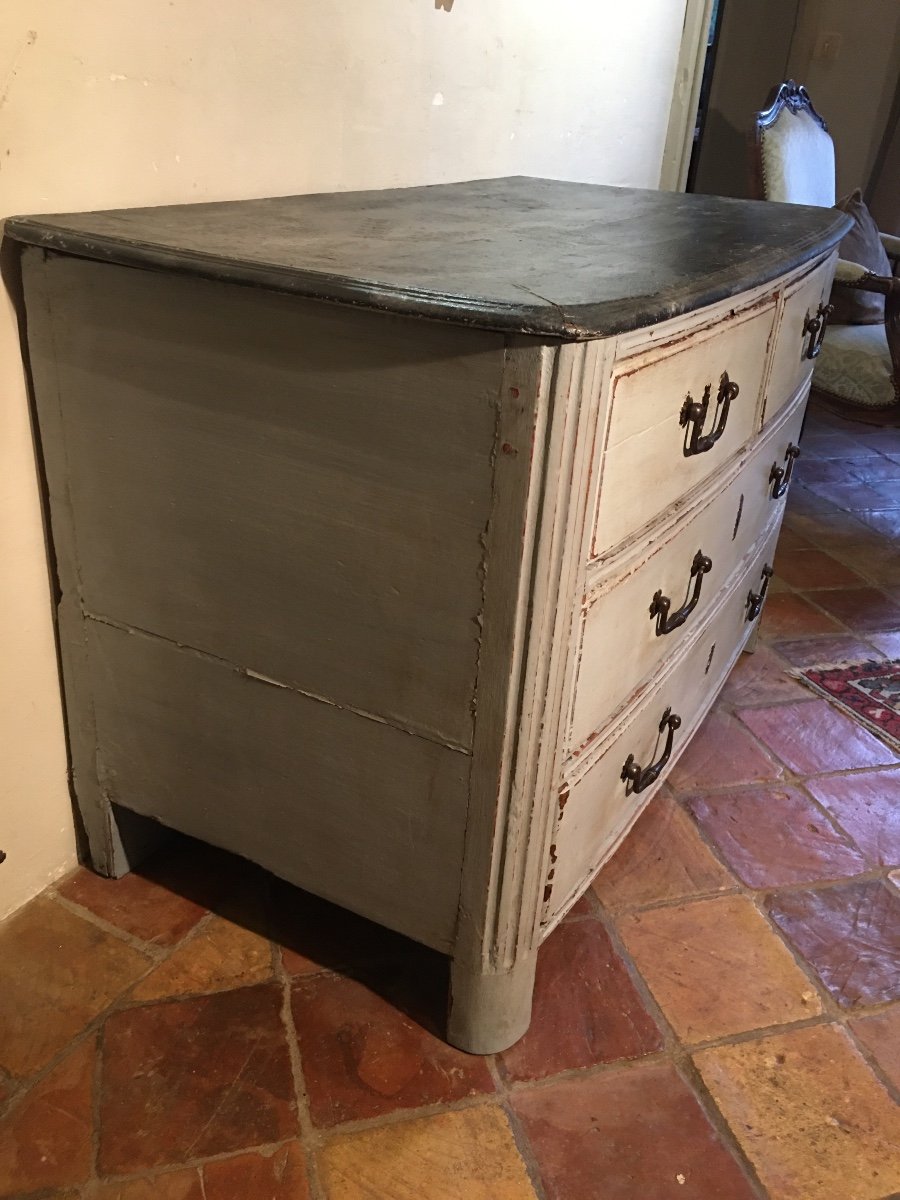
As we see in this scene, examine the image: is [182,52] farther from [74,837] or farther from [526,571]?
[74,837]

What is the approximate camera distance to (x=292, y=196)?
1.50 meters

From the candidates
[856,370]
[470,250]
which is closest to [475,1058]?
[470,250]

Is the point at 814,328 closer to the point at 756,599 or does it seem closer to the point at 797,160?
the point at 756,599

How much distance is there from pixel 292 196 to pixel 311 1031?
119cm

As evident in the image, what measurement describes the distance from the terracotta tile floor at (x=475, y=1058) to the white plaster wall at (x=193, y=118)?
0.84 feet

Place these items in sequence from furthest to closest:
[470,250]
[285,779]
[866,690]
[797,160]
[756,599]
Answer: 1. [797,160]
2. [866,690]
3. [756,599]
4. [285,779]
5. [470,250]

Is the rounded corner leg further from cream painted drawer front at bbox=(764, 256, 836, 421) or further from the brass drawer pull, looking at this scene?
cream painted drawer front at bbox=(764, 256, 836, 421)

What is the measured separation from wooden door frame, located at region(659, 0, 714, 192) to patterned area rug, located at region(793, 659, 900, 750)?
1.41m

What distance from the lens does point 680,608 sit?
4.50ft

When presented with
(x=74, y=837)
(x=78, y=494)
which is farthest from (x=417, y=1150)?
(x=78, y=494)

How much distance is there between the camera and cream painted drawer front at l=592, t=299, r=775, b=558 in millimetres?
1019

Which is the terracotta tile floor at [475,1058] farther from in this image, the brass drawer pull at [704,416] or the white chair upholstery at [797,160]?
the white chair upholstery at [797,160]

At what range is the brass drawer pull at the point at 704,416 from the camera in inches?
45.9

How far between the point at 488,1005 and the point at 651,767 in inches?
15.8
